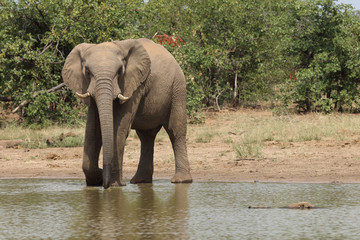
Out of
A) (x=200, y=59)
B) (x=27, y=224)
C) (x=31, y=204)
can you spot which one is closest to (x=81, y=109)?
(x=200, y=59)

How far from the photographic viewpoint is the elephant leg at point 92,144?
1019cm

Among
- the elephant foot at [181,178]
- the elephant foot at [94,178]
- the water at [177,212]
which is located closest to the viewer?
the water at [177,212]

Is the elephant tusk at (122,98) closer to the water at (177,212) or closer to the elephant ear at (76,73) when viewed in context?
the elephant ear at (76,73)

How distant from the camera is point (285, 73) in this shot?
28.5 metres

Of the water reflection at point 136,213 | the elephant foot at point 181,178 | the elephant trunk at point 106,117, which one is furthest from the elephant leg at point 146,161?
the elephant trunk at point 106,117

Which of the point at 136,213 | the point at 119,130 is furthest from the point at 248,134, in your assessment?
the point at 136,213

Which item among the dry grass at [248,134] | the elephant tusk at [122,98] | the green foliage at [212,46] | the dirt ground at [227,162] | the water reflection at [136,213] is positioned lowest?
the water reflection at [136,213]

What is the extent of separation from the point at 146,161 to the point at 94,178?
3.79 ft

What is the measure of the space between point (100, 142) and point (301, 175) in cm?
365

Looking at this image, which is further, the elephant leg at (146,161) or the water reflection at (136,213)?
the elephant leg at (146,161)

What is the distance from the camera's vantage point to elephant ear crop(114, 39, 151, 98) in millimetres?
10398

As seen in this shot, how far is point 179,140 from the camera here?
453 inches

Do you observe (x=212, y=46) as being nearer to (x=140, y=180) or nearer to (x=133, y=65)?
(x=140, y=180)

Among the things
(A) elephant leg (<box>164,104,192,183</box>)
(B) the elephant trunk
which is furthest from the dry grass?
(B) the elephant trunk
